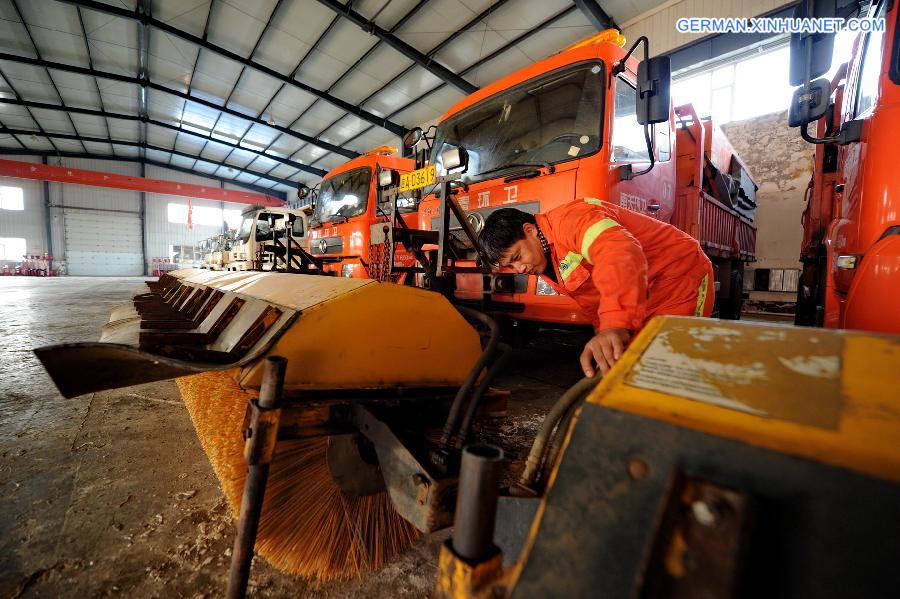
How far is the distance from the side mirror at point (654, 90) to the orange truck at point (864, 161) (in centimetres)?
55

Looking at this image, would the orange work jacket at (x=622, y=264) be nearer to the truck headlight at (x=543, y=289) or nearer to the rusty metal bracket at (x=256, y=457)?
the truck headlight at (x=543, y=289)

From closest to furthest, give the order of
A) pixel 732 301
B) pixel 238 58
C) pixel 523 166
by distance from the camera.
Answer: pixel 523 166 < pixel 732 301 < pixel 238 58

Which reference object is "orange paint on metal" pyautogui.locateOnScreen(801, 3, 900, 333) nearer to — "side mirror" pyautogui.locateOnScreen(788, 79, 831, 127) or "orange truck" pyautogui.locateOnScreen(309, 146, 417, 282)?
"side mirror" pyautogui.locateOnScreen(788, 79, 831, 127)

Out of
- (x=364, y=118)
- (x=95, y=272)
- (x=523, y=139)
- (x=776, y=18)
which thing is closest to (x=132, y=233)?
(x=95, y=272)

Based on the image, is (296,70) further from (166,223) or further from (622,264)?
(166,223)

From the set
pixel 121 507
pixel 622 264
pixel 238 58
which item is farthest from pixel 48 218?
pixel 622 264

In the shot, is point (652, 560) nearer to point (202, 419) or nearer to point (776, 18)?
point (202, 419)

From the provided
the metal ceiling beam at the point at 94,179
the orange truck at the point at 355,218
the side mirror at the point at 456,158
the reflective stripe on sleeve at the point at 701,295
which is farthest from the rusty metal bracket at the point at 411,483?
A: the metal ceiling beam at the point at 94,179

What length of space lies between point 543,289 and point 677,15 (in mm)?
7413

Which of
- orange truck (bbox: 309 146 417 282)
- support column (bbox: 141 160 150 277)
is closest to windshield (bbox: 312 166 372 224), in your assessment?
orange truck (bbox: 309 146 417 282)

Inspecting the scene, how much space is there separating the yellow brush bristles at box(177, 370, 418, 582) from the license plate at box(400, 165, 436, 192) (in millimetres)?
2100

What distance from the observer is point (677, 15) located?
6879 mm

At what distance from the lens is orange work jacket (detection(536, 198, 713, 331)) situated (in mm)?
1351

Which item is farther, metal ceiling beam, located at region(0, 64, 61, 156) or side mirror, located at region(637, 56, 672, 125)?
metal ceiling beam, located at region(0, 64, 61, 156)
